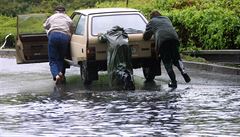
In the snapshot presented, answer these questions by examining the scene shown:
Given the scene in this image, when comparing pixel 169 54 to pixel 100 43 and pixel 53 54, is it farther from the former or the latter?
pixel 53 54

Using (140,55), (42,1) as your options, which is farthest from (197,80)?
(42,1)

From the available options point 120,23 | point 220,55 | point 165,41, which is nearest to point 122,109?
point 165,41

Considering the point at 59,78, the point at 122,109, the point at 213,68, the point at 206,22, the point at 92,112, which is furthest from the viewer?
the point at 206,22

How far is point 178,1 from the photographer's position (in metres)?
26.0

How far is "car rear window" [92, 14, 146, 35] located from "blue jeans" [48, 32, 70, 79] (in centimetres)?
98

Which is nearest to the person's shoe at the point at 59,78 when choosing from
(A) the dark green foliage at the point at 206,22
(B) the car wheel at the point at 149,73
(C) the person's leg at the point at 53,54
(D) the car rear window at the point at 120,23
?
(C) the person's leg at the point at 53,54

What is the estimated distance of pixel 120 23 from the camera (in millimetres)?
16188

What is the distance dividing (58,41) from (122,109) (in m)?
4.86

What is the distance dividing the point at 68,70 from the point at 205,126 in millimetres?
10567

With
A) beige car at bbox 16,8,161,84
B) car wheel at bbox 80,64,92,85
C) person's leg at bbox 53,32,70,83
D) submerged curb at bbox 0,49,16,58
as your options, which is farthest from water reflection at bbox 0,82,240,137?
submerged curb at bbox 0,49,16,58

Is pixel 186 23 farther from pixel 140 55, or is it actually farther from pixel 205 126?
pixel 205 126

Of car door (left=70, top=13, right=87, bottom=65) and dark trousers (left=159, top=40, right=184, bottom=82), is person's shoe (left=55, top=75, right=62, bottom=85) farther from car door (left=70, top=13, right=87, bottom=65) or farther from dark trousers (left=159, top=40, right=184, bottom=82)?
dark trousers (left=159, top=40, right=184, bottom=82)

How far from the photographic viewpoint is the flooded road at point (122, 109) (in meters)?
10.2

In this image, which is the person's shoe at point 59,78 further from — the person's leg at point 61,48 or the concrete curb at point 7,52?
the concrete curb at point 7,52
